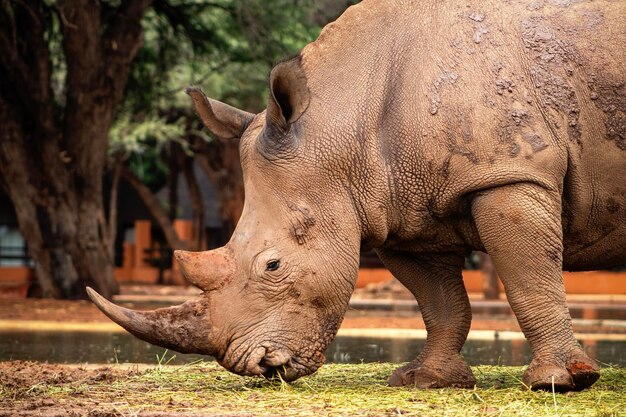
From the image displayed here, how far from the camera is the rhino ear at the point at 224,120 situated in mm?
7250

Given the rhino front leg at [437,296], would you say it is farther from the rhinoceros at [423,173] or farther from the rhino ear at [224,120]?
the rhino ear at [224,120]

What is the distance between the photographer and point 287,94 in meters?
6.65

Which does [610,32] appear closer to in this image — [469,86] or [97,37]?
[469,86]

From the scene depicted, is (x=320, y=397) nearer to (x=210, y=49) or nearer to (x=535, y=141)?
(x=535, y=141)

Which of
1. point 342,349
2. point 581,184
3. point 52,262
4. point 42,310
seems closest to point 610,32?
point 581,184

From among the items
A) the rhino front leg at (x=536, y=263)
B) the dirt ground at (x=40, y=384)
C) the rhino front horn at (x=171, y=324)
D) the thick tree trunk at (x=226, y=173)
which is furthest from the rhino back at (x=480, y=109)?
the thick tree trunk at (x=226, y=173)

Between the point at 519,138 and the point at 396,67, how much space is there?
2.86 ft

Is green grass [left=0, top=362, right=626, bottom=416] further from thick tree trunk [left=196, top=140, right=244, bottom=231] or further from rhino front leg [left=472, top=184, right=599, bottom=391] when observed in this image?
thick tree trunk [left=196, top=140, right=244, bottom=231]

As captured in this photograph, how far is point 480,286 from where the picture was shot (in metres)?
33.2

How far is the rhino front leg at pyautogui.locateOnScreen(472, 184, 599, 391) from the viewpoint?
648 centimetres

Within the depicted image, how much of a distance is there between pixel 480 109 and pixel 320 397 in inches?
70.8

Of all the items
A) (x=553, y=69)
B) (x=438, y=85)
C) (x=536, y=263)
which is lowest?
(x=536, y=263)

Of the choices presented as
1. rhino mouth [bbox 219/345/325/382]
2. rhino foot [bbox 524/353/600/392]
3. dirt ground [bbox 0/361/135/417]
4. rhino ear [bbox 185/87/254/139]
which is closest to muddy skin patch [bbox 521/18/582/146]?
rhino foot [bbox 524/353/600/392]

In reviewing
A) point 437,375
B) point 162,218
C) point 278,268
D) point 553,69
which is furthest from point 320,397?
point 162,218
